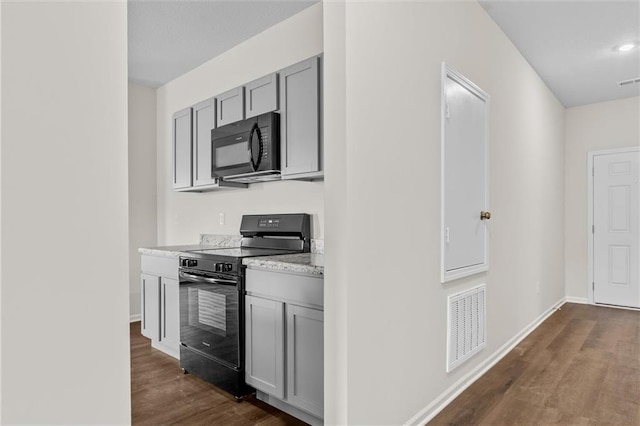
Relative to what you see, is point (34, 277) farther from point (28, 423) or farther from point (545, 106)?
point (545, 106)

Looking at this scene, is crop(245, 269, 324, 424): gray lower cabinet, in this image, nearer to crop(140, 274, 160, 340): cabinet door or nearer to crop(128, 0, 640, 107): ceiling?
crop(140, 274, 160, 340): cabinet door

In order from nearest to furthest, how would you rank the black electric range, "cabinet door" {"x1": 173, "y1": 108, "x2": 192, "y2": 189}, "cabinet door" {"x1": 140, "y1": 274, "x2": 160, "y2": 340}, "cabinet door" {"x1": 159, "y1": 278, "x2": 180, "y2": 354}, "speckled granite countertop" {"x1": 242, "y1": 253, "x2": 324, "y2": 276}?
"speckled granite countertop" {"x1": 242, "y1": 253, "x2": 324, "y2": 276} → the black electric range → "cabinet door" {"x1": 159, "y1": 278, "x2": 180, "y2": 354} → "cabinet door" {"x1": 140, "y1": 274, "x2": 160, "y2": 340} → "cabinet door" {"x1": 173, "y1": 108, "x2": 192, "y2": 189}

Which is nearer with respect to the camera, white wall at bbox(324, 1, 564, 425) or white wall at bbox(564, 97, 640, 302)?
white wall at bbox(324, 1, 564, 425)

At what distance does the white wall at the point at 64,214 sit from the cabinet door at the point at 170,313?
2418 mm

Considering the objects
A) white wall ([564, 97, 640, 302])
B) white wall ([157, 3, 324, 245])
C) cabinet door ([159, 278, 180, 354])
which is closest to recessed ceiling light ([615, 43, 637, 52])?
white wall ([564, 97, 640, 302])

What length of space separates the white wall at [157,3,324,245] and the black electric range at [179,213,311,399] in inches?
7.4

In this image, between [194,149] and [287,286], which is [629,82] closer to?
[287,286]

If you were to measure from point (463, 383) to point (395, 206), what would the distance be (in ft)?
4.80

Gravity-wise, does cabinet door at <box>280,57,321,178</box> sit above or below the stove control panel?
A: above

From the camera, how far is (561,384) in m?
2.79

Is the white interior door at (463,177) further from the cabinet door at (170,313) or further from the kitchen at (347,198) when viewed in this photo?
the cabinet door at (170,313)

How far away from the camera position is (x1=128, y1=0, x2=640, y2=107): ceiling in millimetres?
2973

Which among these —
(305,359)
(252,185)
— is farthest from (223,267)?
(252,185)

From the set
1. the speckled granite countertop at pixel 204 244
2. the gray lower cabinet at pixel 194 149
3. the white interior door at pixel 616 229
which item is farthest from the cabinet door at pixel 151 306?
the white interior door at pixel 616 229
